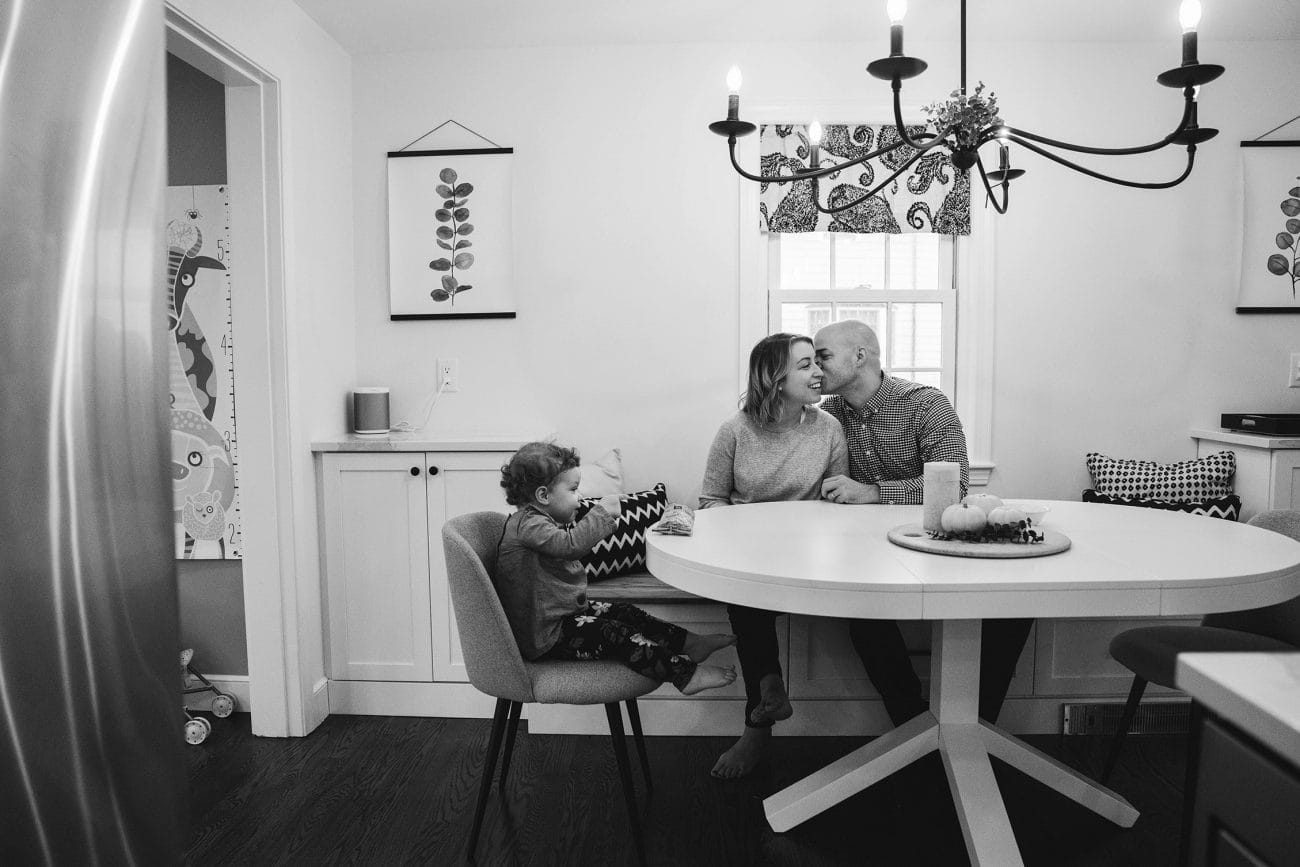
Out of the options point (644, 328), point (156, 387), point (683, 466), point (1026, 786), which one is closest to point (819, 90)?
point (644, 328)

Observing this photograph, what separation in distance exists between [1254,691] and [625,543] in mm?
2147

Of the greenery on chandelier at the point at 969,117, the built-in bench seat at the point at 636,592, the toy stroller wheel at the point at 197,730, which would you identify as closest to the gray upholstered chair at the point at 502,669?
the built-in bench seat at the point at 636,592

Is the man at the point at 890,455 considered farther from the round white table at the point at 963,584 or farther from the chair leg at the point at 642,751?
the chair leg at the point at 642,751

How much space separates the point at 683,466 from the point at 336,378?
4.24 ft

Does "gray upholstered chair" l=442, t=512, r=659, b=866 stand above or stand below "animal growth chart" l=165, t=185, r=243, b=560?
below

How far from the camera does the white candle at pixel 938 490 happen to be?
6.19ft

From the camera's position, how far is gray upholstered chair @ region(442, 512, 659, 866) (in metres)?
1.75

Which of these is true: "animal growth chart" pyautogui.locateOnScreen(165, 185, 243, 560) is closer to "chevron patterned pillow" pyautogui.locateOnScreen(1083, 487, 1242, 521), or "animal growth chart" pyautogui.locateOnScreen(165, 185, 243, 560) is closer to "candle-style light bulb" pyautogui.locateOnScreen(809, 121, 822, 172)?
"candle-style light bulb" pyautogui.locateOnScreen(809, 121, 822, 172)

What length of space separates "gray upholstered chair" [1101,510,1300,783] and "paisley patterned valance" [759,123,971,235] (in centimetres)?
147

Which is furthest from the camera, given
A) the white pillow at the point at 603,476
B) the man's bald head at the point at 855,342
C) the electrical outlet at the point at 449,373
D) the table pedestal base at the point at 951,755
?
the electrical outlet at the point at 449,373

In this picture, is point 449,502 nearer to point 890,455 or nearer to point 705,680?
point 705,680

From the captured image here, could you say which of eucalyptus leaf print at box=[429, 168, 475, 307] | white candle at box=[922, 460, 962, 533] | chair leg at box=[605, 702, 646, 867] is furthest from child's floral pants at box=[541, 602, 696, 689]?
eucalyptus leaf print at box=[429, 168, 475, 307]

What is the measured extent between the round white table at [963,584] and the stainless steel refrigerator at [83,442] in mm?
1001

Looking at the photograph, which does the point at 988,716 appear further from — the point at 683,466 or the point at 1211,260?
the point at 1211,260
